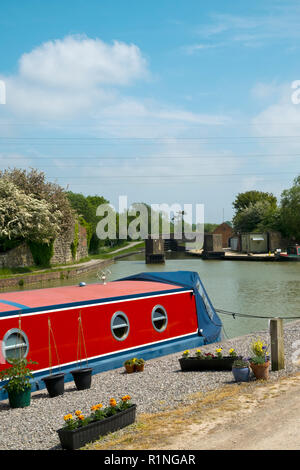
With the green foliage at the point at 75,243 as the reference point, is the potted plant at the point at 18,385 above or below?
below

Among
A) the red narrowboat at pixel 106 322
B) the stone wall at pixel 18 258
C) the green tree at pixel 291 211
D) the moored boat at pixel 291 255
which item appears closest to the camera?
the red narrowboat at pixel 106 322

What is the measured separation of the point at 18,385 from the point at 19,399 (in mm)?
253

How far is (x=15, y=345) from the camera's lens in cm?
891

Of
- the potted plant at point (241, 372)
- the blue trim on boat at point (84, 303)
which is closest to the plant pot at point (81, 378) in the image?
the blue trim on boat at point (84, 303)

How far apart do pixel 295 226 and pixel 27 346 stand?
2259 inches

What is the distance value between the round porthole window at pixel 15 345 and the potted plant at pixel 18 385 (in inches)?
34.6

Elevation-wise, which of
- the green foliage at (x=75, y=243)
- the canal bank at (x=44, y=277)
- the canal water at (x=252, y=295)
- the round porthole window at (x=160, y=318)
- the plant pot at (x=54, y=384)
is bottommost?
the canal water at (x=252, y=295)

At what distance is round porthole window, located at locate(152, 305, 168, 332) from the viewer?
1205cm

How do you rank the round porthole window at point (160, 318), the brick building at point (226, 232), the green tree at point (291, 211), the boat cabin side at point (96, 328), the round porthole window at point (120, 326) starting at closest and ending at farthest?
the boat cabin side at point (96, 328), the round porthole window at point (120, 326), the round porthole window at point (160, 318), the green tree at point (291, 211), the brick building at point (226, 232)

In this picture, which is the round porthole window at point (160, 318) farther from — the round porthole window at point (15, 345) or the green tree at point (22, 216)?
the green tree at point (22, 216)

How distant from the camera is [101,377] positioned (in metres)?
9.73

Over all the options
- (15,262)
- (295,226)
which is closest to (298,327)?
(15,262)

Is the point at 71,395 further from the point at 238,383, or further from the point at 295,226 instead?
the point at 295,226

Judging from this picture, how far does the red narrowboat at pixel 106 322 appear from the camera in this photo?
364 inches
